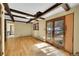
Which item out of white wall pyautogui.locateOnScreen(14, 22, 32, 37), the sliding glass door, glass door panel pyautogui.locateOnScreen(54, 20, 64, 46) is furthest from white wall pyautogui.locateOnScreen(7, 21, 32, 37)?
glass door panel pyautogui.locateOnScreen(54, 20, 64, 46)

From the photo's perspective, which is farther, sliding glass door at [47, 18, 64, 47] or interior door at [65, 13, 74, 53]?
sliding glass door at [47, 18, 64, 47]

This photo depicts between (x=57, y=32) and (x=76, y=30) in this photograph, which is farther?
(x=57, y=32)

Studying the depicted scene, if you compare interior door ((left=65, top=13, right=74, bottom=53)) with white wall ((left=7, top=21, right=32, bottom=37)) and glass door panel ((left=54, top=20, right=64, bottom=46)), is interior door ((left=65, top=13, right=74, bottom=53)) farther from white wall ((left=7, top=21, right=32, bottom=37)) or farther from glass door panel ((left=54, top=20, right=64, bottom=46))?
white wall ((left=7, top=21, right=32, bottom=37))

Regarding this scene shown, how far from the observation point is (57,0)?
1.11m

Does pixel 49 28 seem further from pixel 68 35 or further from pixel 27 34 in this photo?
pixel 27 34

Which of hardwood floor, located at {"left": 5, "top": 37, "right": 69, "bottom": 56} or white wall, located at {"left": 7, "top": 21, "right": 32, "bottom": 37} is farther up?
white wall, located at {"left": 7, "top": 21, "right": 32, "bottom": 37}

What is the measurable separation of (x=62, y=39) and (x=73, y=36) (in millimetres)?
948

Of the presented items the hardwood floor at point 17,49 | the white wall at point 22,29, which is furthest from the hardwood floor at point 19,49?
the white wall at point 22,29

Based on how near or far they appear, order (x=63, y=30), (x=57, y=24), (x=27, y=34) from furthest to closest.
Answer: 1. (x=27, y=34)
2. (x=57, y=24)
3. (x=63, y=30)

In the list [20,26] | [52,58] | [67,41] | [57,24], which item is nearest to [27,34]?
[20,26]

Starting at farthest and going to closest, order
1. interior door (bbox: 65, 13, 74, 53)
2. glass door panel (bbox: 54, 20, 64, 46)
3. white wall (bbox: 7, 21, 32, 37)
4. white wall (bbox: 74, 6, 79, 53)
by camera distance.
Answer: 1. white wall (bbox: 7, 21, 32, 37)
2. glass door panel (bbox: 54, 20, 64, 46)
3. interior door (bbox: 65, 13, 74, 53)
4. white wall (bbox: 74, 6, 79, 53)

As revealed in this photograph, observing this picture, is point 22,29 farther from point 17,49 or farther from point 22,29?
point 17,49

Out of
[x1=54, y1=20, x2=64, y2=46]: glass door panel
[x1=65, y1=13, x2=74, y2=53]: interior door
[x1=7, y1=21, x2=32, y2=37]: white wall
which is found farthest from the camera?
[x1=7, y1=21, x2=32, y2=37]: white wall

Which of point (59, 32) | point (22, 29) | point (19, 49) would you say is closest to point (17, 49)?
point (19, 49)
